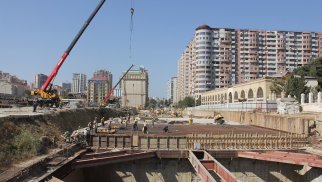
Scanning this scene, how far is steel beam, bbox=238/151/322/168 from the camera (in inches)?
1048

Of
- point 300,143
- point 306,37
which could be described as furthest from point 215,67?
point 300,143

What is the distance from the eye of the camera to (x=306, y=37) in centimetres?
17925

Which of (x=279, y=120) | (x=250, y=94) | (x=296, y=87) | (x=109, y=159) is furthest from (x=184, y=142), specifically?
(x=250, y=94)

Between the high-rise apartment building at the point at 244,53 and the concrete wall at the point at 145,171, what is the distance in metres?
144

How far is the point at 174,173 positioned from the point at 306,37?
547 feet

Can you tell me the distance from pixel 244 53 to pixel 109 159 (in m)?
159

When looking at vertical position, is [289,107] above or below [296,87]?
below

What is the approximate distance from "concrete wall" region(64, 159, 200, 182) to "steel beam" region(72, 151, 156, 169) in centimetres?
100

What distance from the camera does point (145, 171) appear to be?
3000 cm

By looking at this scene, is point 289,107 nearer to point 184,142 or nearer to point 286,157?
point 286,157

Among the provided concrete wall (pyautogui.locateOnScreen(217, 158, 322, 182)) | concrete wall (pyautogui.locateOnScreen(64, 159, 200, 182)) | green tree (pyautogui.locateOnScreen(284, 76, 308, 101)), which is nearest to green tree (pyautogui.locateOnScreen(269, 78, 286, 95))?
green tree (pyautogui.locateOnScreen(284, 76, 308, 101))

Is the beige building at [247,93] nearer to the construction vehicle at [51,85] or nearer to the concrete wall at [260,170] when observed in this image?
the construction vehicle at [51,85]

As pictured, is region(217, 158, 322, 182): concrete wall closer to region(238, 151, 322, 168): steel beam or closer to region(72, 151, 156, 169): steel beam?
region(238, 151, 322, 168): steel beam

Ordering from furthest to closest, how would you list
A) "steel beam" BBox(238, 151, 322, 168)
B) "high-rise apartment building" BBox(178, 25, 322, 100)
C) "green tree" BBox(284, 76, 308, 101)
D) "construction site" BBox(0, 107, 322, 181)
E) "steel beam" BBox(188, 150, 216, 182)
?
"high-rise apartment building" BBox(178, 25, 322, 100)
"green tree" BBox(284, 76, 308, 101)
"construction site" BBox(0, 107, 322, 181)
"steel beam" BBox(238, 151, 322, 168)
"steel beam" BBox(188, 150, 216, 182)
